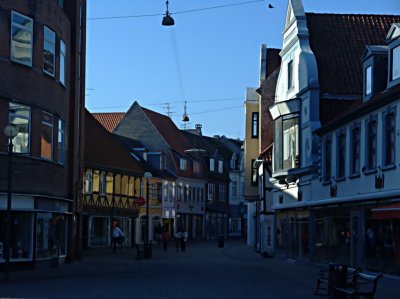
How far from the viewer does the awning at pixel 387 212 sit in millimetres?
25117

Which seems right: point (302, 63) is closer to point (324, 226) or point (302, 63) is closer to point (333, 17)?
point (333, 17)

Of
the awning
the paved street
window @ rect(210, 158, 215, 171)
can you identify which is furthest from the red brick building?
window @ rect(210, 158, 215, 171)

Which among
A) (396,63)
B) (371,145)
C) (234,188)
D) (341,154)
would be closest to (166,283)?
(371,145)

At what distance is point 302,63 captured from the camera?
35.4 m

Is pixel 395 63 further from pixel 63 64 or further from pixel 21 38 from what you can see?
pixel 63 64

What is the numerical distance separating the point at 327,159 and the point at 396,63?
748cm

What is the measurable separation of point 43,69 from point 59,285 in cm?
948

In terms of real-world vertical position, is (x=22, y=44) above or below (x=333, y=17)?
below

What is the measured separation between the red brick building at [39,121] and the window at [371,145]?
432 inches

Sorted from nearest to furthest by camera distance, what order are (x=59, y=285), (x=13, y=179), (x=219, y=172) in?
(x=59, y=285), (x=13, y=179), (x=219, y=172)

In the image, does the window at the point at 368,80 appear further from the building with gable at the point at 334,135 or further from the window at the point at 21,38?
the window at the point at 21,38

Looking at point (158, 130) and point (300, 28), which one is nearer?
point (300, 28)

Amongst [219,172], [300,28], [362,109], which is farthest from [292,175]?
[219,172]

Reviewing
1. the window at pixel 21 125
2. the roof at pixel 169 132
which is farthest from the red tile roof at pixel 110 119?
the window at pixel 21 125
